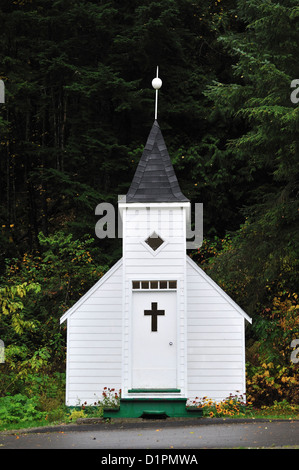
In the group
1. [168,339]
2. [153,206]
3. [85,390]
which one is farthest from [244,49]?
[85,390]

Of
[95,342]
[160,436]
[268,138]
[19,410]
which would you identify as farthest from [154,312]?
[268,138]

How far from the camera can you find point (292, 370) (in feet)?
54.2

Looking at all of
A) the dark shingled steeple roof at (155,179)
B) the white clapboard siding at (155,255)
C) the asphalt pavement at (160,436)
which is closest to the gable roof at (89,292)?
the white clapboard siding at (155,255)

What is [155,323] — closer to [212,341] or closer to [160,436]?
[212,341]

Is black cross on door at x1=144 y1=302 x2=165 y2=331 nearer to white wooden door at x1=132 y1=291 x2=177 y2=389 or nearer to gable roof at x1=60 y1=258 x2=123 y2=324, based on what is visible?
white wooden door at x1=132 y1=291 x2=177 y2=389

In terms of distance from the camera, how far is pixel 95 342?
16031 mm

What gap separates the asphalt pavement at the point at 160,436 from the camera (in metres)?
10.4

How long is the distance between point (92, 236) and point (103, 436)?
1178 centimetres

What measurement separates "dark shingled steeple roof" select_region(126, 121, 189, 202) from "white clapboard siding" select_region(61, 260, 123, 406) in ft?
5.84

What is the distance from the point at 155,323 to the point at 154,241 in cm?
166

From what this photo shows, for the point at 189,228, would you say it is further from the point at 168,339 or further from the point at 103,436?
the point at 103,436

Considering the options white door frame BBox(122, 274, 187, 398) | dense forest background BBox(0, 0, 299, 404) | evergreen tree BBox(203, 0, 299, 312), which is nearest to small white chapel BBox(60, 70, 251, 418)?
white door frame BBox(122, 274, 187, 398)

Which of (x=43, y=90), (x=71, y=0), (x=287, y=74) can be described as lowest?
(x=287, y=74)

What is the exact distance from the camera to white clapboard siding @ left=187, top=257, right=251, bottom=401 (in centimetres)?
1567
